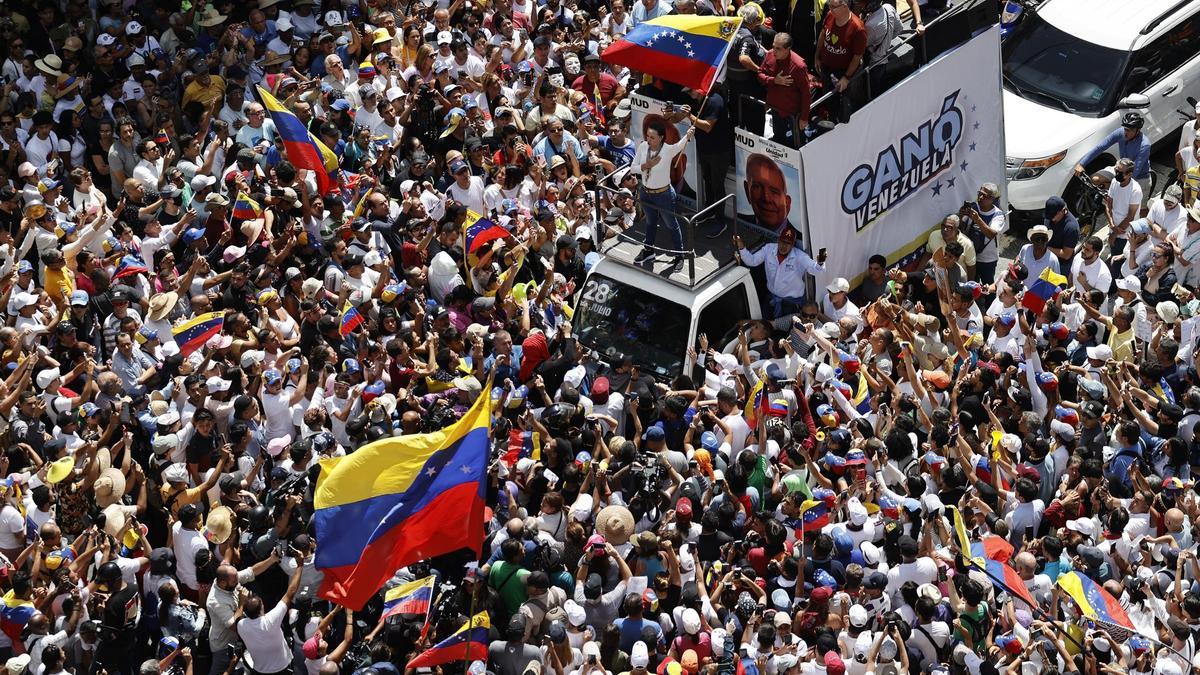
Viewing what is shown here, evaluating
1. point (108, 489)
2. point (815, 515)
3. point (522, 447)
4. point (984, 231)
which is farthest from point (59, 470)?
point (984, 231)

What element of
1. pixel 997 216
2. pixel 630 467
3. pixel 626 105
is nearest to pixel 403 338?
pixel 630 467

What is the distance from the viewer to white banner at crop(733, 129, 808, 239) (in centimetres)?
1537

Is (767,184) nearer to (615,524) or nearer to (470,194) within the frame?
(470,194)

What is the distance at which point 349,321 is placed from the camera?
51.5ft

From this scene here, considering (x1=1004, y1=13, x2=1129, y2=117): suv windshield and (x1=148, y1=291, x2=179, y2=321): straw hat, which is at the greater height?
(x1=148, y1=291, x2=179, y2=321): straw hat

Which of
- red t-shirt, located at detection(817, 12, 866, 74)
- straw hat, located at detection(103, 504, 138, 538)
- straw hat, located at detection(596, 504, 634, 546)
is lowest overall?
straw hat, located at detection(596, 504, 634, 546)

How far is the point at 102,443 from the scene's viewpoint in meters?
14.2

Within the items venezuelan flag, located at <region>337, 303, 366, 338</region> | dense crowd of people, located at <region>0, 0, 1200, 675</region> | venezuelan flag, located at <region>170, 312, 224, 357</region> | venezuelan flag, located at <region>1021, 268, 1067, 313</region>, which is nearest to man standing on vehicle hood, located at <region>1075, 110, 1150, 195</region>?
dense crowd of people, located at <region>0, 0, 1200, 675</region>

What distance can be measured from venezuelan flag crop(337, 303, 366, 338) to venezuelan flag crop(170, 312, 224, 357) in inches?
42.0

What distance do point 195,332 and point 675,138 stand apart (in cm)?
453

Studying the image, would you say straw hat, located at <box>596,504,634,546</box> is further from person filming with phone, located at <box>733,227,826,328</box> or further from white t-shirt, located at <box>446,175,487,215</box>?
white t-shirt, located at <box>446,175,487,215</box>

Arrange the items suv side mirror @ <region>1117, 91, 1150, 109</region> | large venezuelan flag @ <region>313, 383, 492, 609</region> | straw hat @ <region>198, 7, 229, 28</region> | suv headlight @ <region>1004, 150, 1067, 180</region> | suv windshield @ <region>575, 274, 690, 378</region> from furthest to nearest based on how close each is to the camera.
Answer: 1. straw hat @ <region>198, 7, 229, 28</region>
2. suv side mirror @ <region>1117, 91, 1150, 109</region>
3. suv headlight @ <region>1004, 150, 1067, 180</region>
4. suv windshield @ <region>575, 274, 690, 378</region>
5. large venezuelan flag @ <region>313, 383, 492, 609</region>

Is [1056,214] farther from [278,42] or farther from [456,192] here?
[278,42]

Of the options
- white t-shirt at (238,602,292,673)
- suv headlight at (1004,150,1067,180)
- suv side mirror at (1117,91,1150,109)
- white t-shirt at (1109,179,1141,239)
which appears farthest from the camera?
suv side mirror at (1117,91,1150,109)
